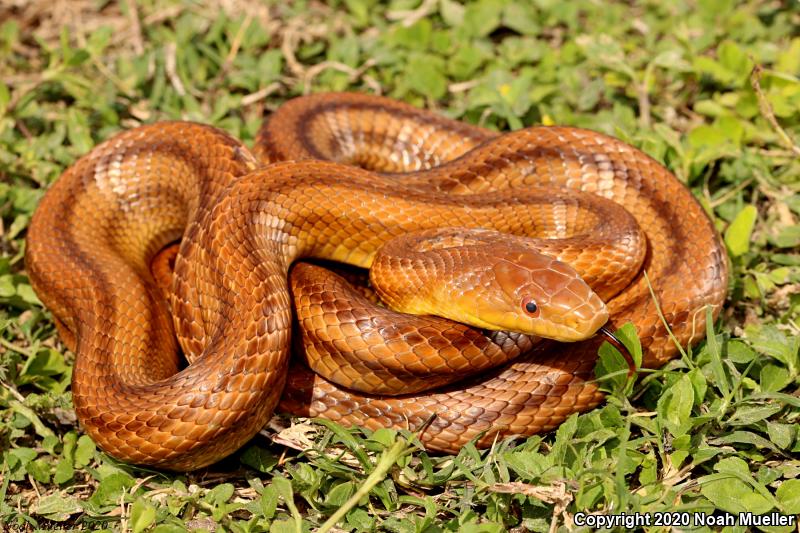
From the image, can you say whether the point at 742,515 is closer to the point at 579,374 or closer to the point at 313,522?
the point at 579,374

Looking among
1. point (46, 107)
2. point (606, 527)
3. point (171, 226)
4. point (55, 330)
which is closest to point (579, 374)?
point (606, 527)

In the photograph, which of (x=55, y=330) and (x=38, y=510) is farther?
(x=55, y=330)

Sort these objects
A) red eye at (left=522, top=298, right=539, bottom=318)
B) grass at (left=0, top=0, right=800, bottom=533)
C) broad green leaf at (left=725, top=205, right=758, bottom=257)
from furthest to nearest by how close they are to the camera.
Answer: broad green leaf at (left=725, top=205, right=758, bottom=257)
red eye at (left=522, top=298, right=539, bottom=318)
grass at (left=0, top=0, right=800, bottom=533)

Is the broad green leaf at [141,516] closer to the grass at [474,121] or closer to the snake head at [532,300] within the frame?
the grass at [474,121]

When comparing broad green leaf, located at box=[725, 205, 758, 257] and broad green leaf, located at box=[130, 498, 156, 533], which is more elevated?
broad green leaf, located at box=[725, 205, 758, 257]

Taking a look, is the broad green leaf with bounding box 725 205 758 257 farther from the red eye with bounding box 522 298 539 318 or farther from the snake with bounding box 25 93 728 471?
the red eye with bounding box 522 298 539 318

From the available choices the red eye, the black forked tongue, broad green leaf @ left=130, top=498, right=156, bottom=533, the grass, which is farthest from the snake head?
broad green leaf @ left=130, top=498, right=156, bottom=533

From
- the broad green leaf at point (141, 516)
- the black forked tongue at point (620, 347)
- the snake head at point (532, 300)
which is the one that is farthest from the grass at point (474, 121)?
the snake head at point (532, 300)

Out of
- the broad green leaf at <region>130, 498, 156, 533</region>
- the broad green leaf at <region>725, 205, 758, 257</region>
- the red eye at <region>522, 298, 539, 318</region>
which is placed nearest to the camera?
the broad green leaf at <region>130, 498, 156, 533</region>
